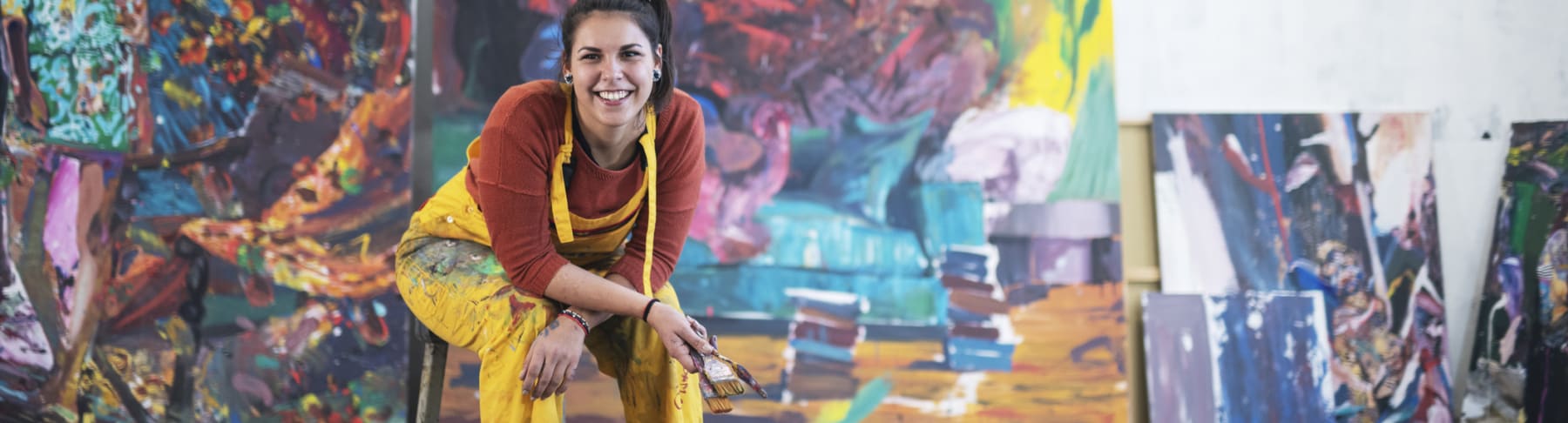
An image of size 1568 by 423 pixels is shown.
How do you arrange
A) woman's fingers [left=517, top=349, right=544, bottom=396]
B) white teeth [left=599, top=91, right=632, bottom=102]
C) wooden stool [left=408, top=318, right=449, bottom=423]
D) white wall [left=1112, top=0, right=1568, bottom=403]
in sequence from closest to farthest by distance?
woman's fingers [left=517, top=349, right=544, bottom=396]
white teeth [left=599, top=91, right=632, bottom=102]
wooden stool [left=408, top=318, right=449, bottom=423]
white wall [left=1112, top=0, right=1568, bottom=403]

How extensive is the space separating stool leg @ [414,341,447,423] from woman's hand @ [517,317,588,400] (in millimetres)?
442

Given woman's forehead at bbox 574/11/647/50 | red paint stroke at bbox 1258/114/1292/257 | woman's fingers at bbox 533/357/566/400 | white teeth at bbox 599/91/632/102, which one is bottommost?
woman's fingers at bbox 533/357/566/400

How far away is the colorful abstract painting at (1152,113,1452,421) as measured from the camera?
10.5 feet

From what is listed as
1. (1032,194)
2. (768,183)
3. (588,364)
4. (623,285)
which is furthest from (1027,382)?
(623,285)

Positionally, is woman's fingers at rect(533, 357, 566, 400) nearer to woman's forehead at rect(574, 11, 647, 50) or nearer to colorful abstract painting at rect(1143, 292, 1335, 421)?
woman's forehead at rect(574, 11, 647, 50)

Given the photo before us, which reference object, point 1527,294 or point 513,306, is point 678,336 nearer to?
point 513,306

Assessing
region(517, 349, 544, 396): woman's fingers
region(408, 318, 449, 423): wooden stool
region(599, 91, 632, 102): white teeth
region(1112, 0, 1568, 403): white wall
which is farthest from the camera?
region(1112, 0, 1568, 403): white wall

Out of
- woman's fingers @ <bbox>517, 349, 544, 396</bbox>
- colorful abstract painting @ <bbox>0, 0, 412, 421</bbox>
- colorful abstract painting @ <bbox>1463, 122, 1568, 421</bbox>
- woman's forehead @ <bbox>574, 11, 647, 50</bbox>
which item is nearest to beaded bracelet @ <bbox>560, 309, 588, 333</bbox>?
woman's fingers @ <bbox>517, 349, 544, 396</bbox>

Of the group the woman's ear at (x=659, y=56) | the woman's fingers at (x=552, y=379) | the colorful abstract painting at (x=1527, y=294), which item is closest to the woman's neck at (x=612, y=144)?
the woman's ear at (x=659, y=56)

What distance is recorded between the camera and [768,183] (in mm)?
3227

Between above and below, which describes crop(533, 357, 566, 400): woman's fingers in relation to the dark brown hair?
below

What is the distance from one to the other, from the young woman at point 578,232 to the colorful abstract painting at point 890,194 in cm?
115

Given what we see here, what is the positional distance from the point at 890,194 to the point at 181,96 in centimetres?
203

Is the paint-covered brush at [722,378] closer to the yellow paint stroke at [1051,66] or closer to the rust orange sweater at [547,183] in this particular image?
the rust orange sweater at [547,183]
